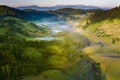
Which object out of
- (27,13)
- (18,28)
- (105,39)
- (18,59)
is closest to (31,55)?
(18,59)

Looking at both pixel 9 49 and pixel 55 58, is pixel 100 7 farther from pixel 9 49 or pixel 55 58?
pixel 9 49

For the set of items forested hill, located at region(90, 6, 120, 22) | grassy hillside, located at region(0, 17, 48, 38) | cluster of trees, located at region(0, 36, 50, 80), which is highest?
forested hill, located at region(90, 6, 120, 22)

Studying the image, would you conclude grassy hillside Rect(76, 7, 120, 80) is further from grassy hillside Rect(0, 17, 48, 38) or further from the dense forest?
grassy hillside Rect(0, 17, 48, 38)

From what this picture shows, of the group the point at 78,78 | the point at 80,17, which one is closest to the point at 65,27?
the point at 80,17

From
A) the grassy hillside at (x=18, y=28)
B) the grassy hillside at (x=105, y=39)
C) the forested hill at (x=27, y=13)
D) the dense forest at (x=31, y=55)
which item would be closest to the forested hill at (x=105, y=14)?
the grassy hillside at (x=105, y=39)

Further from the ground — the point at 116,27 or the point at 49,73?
the point at 116,27

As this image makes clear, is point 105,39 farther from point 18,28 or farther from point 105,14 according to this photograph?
point 18,28

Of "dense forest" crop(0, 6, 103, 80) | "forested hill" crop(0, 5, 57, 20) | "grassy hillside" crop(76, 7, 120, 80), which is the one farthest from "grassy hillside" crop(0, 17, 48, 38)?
"grassy hillside" crop(76, 7, 120, 80)

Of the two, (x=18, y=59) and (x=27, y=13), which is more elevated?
(x=27, y=13)

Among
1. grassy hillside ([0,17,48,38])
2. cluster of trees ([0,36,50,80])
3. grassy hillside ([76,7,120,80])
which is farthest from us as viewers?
grassy hillside ([0,17,48,38])
